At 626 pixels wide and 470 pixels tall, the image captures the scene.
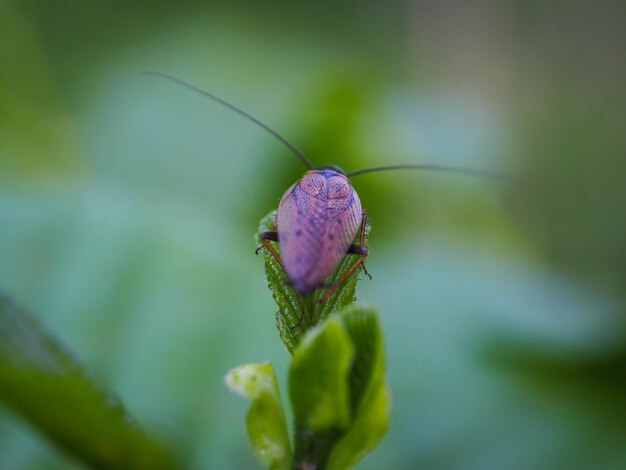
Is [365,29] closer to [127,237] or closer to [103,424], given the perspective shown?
[127,237]

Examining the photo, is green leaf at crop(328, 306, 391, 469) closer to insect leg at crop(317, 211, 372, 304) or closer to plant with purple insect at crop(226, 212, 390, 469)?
plant with purple insect at crop(226, 212, 390, 469)

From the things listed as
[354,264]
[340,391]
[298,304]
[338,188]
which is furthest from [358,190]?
[340,391]

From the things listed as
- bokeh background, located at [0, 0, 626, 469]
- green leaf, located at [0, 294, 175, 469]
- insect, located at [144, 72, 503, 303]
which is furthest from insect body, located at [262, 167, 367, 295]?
bokeh background, located at [0, 0, 626, 469]

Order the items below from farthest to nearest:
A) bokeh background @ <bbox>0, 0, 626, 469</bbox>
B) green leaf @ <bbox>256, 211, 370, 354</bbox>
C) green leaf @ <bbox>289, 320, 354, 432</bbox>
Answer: bokeh background @ <bbox>0, 0, 626, 469</bbox> < green leaf @ <bbox>256, 211, 370, 354</bbox> < green leaf @ <bbox>289, 320, 354, 432</bbox>

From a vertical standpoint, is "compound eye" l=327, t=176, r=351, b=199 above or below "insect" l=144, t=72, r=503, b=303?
above

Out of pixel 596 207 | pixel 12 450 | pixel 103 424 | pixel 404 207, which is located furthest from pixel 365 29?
pixel 103 424

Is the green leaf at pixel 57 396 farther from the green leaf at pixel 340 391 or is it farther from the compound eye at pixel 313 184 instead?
the compound eye at pixel 313 184

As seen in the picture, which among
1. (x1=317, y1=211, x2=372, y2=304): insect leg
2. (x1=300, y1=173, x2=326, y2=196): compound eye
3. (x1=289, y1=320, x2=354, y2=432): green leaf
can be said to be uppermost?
(x1=300, y1=173, x2=326, y2=196): compound eye

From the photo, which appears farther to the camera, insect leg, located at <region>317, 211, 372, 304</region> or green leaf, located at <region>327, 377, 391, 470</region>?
insect leg, located at <region>317, 211, 372, 304</region>
